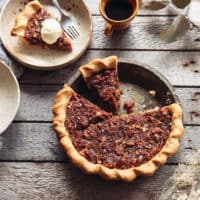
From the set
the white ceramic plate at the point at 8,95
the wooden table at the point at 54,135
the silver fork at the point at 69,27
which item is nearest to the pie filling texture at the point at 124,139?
the wooden table at the point at 54,135

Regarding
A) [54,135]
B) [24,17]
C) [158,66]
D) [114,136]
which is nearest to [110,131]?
[114,136]

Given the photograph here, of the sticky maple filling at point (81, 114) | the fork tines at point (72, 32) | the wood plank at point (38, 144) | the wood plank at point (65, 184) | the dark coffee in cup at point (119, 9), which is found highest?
the dark coffee in cup at point (119, 9)

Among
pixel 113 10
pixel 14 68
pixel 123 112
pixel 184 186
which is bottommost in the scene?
pixel 184 186

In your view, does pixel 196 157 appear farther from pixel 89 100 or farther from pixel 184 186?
pixel 89 100

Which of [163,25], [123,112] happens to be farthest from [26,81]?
[163,25]

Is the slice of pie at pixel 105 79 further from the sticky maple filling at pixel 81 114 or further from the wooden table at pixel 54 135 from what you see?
the wooden table at pixel 54 135

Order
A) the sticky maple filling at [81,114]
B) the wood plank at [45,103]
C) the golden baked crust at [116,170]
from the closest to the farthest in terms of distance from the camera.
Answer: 1. the golden baked crust at [116,170]
2. the sticky maple filling at [81,114]
3. the wood plank at [45,103]
